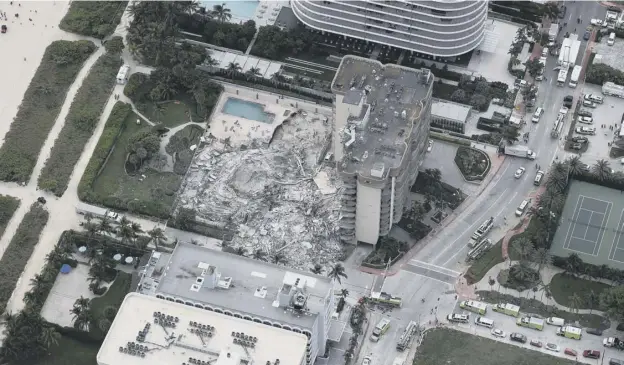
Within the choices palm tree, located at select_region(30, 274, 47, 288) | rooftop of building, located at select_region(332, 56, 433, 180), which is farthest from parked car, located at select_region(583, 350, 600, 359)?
palm tree, located at select_region(30, 274, 47, 288)

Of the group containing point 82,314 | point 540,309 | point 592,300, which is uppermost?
point 592,300

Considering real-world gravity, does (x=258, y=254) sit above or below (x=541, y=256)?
below

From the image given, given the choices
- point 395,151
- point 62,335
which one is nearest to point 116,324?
point 62,335

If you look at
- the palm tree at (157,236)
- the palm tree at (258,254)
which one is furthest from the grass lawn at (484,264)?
the palm tree at (157,236)

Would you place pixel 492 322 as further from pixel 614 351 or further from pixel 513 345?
pixel 614 351

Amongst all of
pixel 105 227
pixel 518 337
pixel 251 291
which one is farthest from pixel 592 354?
pixel 105 227

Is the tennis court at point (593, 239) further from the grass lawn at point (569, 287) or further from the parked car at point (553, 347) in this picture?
the parked car at point (553, 347)

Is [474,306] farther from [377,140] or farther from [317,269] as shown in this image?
[377,140]

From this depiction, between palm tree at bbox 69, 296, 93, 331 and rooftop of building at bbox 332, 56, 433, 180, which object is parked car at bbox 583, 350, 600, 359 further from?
palm tree at bbox 69, 296, 93, 331
